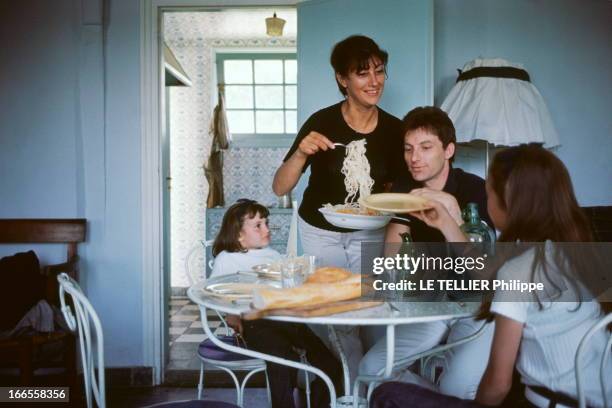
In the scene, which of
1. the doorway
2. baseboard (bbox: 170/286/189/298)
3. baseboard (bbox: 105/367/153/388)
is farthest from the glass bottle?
baseboard (bbox: 170/286/189/298)

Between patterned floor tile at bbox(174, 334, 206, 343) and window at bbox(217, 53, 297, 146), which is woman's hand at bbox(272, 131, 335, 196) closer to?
patterned floor tile at bbox(174, 334, 206, 343)

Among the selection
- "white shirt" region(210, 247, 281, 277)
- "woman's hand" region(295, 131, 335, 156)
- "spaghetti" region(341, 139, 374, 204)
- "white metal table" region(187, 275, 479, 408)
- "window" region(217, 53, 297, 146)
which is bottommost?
"white shirt" region(210, 247, 281, 277)

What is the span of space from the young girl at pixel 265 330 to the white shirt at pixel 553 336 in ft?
3.03

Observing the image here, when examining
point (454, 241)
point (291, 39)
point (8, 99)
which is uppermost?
point (291, 39)

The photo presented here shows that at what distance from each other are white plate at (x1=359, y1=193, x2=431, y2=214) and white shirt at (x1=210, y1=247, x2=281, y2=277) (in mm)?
952

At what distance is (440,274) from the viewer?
5.92 feet

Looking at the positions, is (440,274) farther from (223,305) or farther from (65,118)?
(65,118)

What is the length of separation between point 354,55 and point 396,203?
2.67 ft

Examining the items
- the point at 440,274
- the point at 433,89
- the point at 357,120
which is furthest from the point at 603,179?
the point at 440,274

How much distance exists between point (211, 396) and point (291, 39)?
13.5ft

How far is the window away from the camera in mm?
6105

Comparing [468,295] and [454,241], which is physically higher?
[454,241]

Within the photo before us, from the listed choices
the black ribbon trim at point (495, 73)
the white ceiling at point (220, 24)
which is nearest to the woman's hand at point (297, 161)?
the black ribbon trim at point (495, 73)

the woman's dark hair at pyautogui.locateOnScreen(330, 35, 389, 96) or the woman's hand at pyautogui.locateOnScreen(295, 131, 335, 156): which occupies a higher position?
the woman's dark hair at pyautogui.locateOnScreen(330, 35, 389, 96)
